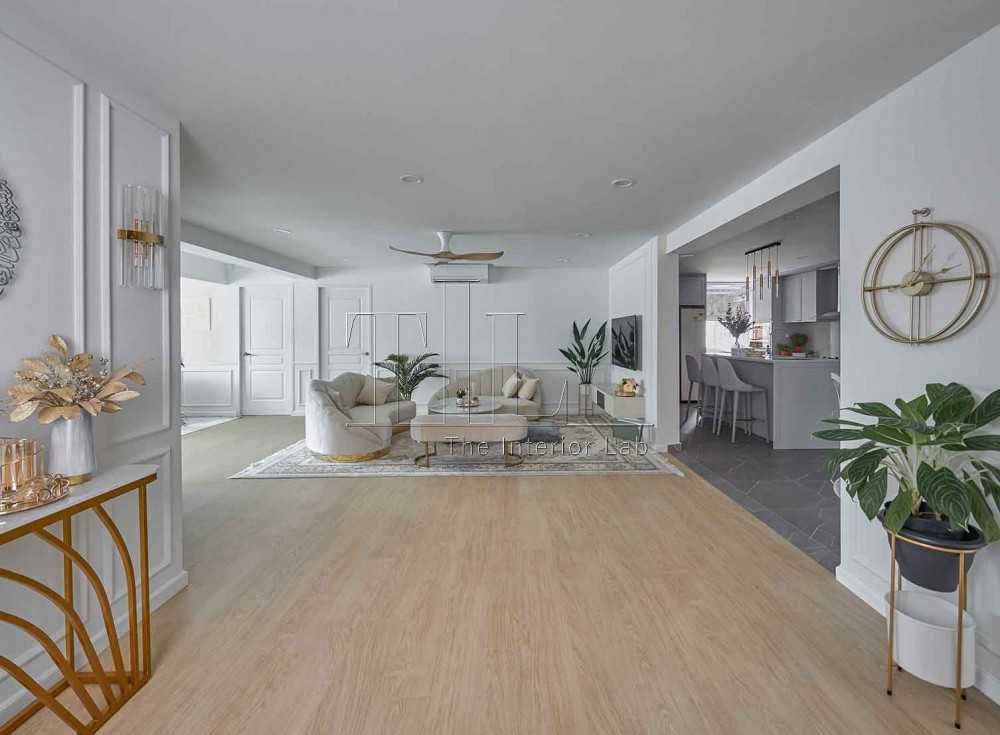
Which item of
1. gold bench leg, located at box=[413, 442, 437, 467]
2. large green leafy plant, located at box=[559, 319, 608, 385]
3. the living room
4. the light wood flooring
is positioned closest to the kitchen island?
the living room

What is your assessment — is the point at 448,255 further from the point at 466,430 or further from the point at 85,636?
the point at 85,636

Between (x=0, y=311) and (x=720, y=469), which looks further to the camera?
(x=720, y=469)

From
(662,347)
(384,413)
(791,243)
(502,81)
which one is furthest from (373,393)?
(791,243)

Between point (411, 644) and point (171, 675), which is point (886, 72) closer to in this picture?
point (411, 644)

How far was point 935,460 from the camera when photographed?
1.76m

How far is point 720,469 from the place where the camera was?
4582 mm

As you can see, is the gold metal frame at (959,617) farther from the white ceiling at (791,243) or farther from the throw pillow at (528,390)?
the throw pillow at (528,390)

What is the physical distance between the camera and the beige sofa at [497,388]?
20.7 ft

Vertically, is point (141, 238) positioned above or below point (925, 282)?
above

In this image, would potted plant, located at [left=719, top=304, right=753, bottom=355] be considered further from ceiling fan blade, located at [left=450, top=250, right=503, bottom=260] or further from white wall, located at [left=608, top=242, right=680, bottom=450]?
ceiling fan blade, located at [left=450, top=250, right=503, bottom=260]

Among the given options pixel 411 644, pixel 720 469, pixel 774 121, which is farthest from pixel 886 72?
pixel 720 469

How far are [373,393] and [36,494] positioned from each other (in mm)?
4669

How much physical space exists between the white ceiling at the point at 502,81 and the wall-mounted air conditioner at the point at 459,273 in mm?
3274

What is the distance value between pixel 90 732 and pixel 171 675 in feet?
0.96
